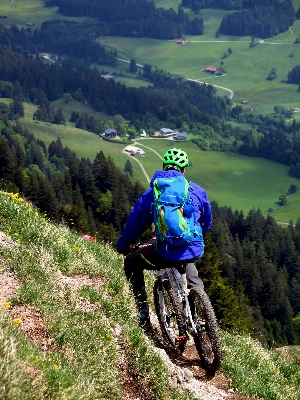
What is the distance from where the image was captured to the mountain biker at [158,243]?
37.9ft

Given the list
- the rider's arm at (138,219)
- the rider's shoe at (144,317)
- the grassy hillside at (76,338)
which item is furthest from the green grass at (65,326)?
the rider's arm at (138,219)

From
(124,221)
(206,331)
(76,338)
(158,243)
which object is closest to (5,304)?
(76,338)

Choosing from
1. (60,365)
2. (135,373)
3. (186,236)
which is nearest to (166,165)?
(186,236)

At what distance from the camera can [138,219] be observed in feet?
39.3

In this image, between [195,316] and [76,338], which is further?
[195,316]

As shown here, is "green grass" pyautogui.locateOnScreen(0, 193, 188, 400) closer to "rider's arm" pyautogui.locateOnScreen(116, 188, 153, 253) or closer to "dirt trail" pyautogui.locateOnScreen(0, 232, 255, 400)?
"dirt trail" pyautogui.locateOnScreen(0, 232, 255, 400)

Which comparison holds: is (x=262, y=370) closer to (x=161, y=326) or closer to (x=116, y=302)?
(x=161, y=326)

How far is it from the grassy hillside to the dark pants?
264 mm

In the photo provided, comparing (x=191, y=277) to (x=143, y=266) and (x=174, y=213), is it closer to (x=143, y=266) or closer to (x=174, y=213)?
(x=143, y=266)

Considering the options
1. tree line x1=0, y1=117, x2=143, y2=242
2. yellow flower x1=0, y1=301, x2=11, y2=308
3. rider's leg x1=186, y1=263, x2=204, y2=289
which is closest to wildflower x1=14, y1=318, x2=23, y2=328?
yellow flower x1=0, y1=301, x2=11, y2=308

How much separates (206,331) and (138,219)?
8.49 feet

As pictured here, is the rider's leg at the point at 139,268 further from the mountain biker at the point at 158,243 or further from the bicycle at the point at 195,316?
the bicycle at the point at 195,316

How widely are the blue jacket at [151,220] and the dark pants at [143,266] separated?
0.24 m

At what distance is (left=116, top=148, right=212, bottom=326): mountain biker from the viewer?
11.5 m
